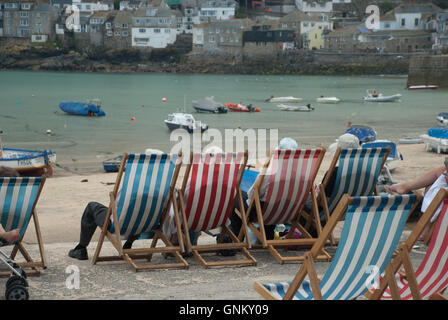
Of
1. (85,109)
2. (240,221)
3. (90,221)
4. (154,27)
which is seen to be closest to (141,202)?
(90,221)

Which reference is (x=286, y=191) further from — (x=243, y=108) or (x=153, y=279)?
(x=243, y=108)

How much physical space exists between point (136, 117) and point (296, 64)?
201ft

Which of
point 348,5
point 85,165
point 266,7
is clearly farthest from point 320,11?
point 85,165

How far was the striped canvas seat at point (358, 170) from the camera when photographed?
4.95 m

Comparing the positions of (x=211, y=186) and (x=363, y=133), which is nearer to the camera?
(x=211, y=186)

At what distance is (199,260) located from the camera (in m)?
4.68

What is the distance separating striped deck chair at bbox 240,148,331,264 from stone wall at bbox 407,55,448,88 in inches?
2020

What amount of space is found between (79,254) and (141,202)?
23.5 inches

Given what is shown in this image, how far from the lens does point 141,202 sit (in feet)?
15.1

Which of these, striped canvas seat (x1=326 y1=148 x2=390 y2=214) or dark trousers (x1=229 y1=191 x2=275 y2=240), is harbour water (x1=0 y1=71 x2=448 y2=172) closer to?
dark trousers (x1=229 y1=191 x2=275 y2=240)

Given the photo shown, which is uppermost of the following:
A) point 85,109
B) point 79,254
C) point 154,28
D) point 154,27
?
point 154,27

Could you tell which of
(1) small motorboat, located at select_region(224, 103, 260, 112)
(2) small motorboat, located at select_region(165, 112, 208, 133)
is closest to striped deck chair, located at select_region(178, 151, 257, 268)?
(2) small motorboat, located at select_region(165, 112, 208, 133)

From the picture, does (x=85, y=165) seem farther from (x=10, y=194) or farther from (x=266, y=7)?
(x=266, y=7)

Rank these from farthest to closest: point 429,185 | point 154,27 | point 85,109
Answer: point 154,27 → point 85,109 → point 429,185
